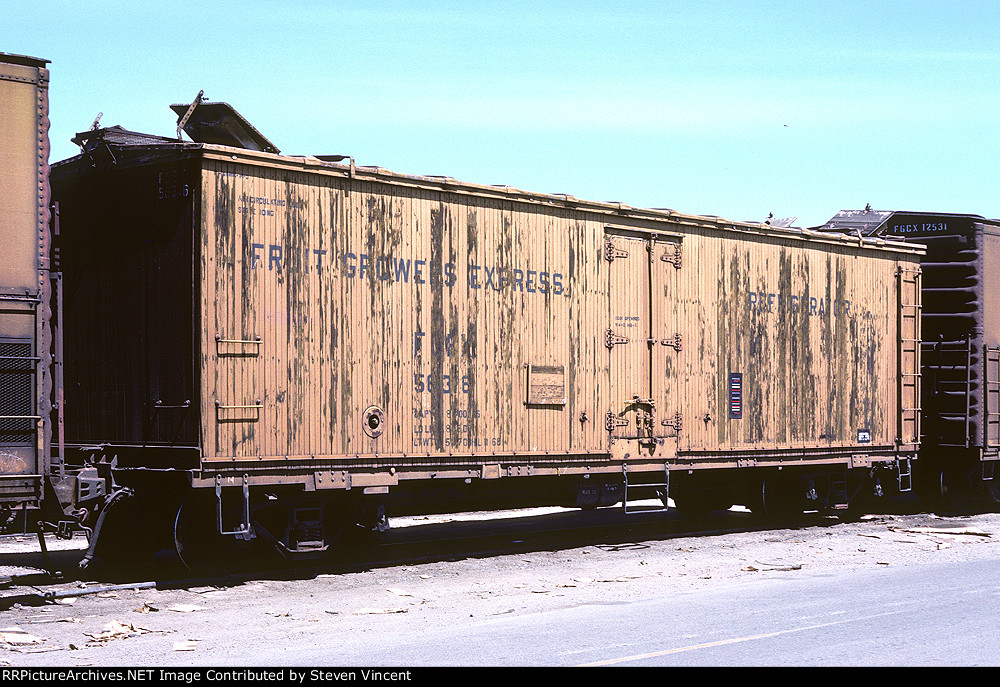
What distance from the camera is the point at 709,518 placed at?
18734 millimetres

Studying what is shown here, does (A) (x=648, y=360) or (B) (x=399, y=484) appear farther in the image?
(A) (x=648, y=360)

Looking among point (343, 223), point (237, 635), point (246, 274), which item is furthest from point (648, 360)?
point (237, 635)

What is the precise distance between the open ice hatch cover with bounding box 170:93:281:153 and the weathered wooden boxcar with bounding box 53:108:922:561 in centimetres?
5

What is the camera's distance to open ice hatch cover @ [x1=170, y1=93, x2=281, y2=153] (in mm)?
12469

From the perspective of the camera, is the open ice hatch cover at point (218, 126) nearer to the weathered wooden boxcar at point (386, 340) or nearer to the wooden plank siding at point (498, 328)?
the weathered wooden boxcar at point (386, 340)

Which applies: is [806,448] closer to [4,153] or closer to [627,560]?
[627,560]

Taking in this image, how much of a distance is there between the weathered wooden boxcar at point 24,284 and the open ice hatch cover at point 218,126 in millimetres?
2100

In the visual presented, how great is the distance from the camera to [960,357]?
1986cm

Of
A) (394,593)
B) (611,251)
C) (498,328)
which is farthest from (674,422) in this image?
(394,593)

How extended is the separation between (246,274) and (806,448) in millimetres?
9670

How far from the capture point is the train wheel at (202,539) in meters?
12.1

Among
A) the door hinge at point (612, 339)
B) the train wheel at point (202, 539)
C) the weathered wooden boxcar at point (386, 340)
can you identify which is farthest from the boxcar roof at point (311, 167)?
the train wheel at point (202, 539)

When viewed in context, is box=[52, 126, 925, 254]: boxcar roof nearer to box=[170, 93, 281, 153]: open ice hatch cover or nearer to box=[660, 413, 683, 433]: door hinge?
box=[170, 93, 281, 153]: open ice hatch cover

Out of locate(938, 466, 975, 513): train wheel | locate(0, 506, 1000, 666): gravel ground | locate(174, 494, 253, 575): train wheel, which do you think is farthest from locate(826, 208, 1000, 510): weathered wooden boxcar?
locate(174, 494, 253, 575): train wheel
